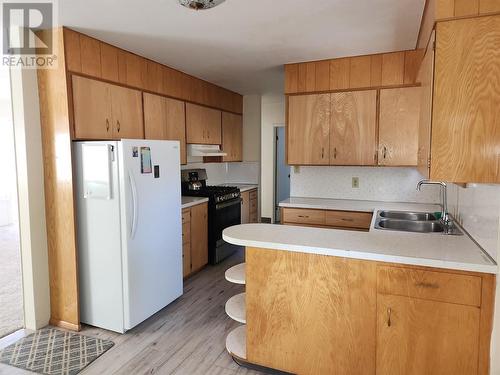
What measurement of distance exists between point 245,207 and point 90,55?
124 inches

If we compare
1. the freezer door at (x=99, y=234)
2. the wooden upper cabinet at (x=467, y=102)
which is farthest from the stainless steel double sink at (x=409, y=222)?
the freezer door at (x=99, y=234)

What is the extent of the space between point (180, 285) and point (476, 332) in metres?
2.49

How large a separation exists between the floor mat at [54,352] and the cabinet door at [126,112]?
1.73m

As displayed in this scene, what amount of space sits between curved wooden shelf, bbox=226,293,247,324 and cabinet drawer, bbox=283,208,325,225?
1361 millimetres

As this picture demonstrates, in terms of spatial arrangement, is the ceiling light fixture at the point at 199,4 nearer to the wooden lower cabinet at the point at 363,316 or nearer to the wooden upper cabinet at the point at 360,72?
the wooden lower cabinet at the point at 363,316

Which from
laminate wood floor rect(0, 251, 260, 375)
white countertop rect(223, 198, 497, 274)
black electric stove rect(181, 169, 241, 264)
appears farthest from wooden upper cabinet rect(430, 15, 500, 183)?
black electric stove rect(181, 169, 241, 264)

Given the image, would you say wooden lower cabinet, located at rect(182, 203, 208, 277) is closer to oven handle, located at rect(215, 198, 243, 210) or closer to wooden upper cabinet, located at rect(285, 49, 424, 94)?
oven handle, located at rect(215, 198, 243, 210)

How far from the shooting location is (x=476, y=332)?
164cm

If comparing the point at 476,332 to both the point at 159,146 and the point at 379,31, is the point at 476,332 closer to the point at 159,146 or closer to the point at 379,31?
the point at 379,31

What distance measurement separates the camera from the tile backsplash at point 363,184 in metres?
3.70

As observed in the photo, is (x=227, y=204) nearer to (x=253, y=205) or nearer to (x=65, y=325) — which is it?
(x=253, y=205)

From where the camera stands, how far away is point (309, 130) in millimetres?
3744

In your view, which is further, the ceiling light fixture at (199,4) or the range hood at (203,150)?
the range hood at (203,150)

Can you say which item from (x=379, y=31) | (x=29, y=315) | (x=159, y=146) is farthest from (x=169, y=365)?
(x=379, y=31)
